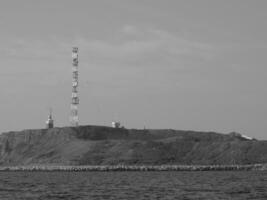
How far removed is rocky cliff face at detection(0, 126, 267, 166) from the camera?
501 ft

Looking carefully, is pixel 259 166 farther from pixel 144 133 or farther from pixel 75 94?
pixel 144 133

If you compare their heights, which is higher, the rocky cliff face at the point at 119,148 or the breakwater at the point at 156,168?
the rocky cliff face at the point at 119,148

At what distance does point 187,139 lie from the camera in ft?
553

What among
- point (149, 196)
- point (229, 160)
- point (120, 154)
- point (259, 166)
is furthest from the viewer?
point (120, 154)

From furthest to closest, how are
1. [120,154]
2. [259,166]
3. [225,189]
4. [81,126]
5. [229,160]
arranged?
[81,126], [120,154], [229,160], [259,166], [225,189]

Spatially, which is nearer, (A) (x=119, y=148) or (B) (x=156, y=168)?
(B) (x=156, y=168)

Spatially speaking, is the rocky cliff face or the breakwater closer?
the breakwater

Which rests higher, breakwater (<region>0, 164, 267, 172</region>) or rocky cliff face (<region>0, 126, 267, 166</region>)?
rocky cliff face (<region>0, 126, 267, 166</region>)

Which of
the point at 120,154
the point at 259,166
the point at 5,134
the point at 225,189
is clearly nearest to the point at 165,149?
the point at 120,154

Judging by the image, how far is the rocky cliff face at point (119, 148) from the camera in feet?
501

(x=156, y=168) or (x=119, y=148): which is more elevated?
(x=119, y=148)

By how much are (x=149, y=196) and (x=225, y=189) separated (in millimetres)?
10529

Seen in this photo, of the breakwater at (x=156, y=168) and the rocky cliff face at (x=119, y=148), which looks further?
the rocky cliff face at (x=119, y=148)

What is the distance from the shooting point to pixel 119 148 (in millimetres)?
163750
